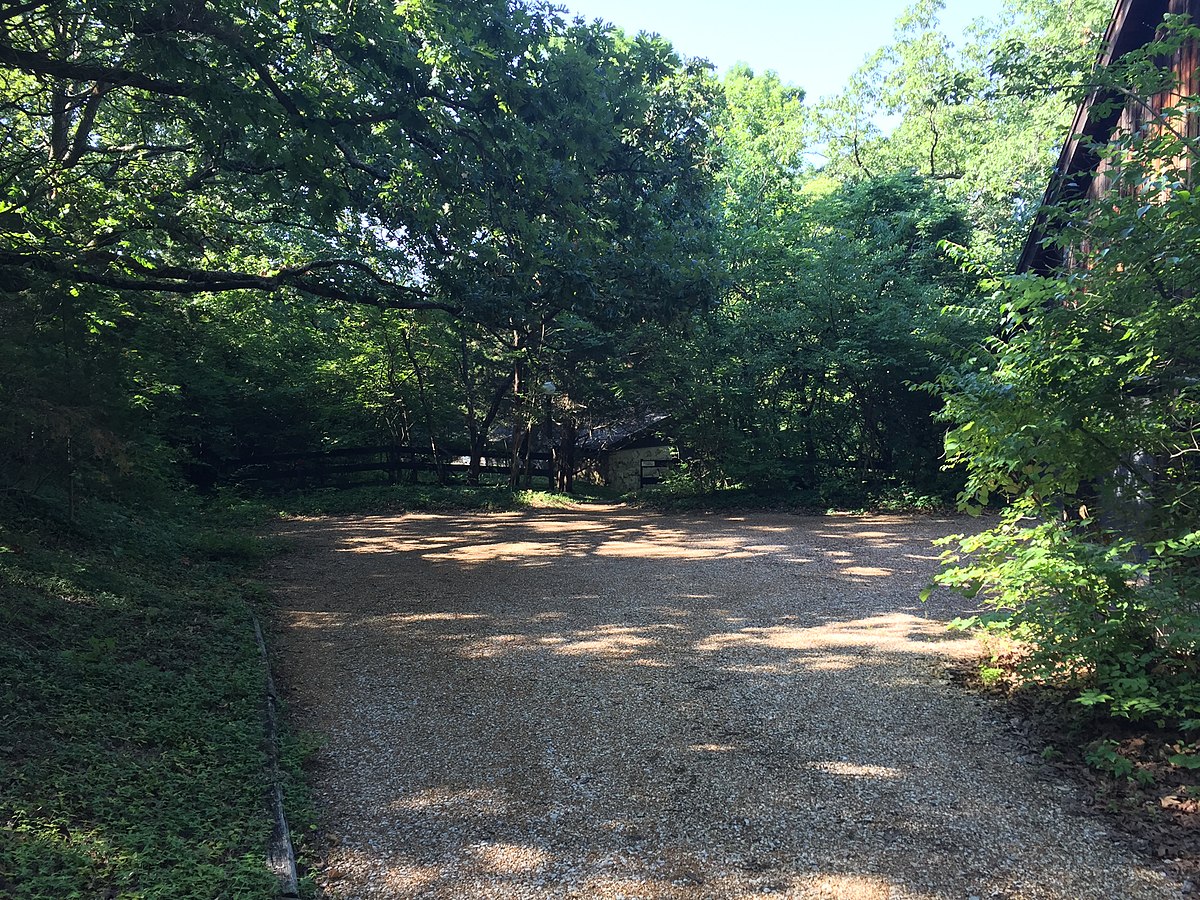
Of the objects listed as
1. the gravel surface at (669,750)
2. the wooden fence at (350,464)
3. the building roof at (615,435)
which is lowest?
the gravel surface at (669,750)

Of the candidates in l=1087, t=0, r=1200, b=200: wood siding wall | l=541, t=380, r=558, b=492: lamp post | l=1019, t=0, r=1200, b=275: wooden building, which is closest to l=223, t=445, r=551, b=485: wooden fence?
l=541, t=380, r=558, b=492: lamp post

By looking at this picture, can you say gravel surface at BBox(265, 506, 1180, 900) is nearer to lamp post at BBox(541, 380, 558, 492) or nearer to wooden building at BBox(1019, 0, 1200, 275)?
wooden building at BBox(1019, 0, 1200, 275)

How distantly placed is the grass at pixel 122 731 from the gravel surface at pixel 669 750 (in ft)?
1.43

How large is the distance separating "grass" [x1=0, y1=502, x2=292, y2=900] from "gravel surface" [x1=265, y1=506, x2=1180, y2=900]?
44 centimetres

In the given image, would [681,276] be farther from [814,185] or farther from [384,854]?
[814,185]

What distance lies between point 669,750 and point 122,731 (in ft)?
9.66

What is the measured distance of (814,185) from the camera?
96.6 ft

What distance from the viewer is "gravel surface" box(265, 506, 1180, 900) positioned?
9.63ft

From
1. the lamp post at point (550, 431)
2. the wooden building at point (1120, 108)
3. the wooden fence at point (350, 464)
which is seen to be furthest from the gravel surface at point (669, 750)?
the wooden fence at point (350, 464)

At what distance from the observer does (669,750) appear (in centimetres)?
407

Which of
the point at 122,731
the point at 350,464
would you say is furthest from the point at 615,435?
the point at 122,731

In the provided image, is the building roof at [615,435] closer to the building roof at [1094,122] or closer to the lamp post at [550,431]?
the lamp post at [550,431]

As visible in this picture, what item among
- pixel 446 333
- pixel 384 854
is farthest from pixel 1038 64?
pixel 446 333

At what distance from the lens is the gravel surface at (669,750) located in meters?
2.94
